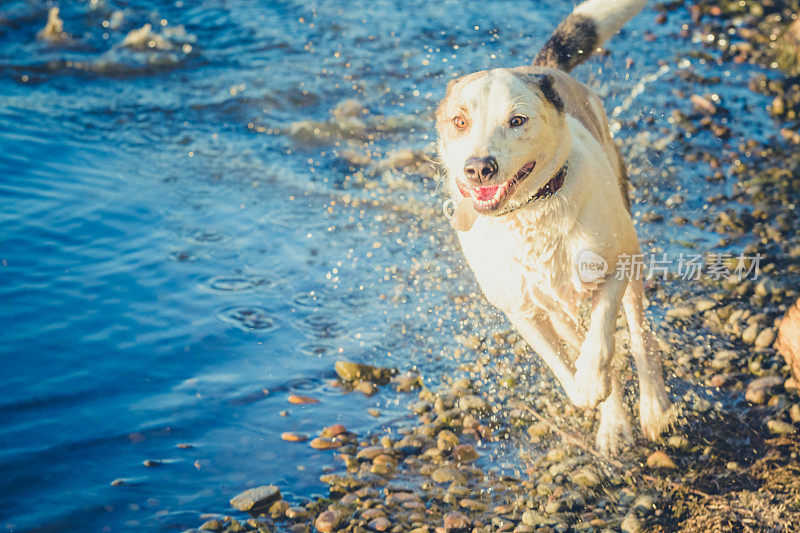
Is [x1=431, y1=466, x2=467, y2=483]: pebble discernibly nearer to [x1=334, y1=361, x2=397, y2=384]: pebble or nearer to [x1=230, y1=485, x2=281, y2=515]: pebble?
[x1=230, y1=485, x2=281, y2=515]: pebble

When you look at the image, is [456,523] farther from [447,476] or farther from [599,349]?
[599,349]

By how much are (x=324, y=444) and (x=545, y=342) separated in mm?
1246

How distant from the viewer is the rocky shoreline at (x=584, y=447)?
3.31m

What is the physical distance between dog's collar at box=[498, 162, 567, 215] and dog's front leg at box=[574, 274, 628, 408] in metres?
0.51

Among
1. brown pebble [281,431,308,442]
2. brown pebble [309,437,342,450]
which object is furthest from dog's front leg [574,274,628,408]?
brown pebble [281,431,308,442]

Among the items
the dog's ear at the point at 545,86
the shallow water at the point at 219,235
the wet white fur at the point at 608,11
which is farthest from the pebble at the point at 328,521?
the wet white fur at the point at 608,11

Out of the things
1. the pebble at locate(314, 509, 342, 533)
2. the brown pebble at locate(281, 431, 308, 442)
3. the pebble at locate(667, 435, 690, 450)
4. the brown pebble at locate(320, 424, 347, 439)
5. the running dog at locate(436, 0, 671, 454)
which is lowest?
the pebble at locate(667, 435, 690, 450)

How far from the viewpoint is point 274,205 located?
639 cm

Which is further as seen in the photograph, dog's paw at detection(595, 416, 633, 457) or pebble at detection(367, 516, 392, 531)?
dog's paw at detection(595, 416, 633, 457)

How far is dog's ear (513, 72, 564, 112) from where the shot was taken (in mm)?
3223

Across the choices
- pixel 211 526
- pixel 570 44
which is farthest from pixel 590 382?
pixel 570 44

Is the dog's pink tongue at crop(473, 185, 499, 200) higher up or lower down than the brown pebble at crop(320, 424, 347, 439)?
higher up

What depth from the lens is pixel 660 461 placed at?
141 inches

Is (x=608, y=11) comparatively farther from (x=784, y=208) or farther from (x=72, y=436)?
(x=72, y=436)
